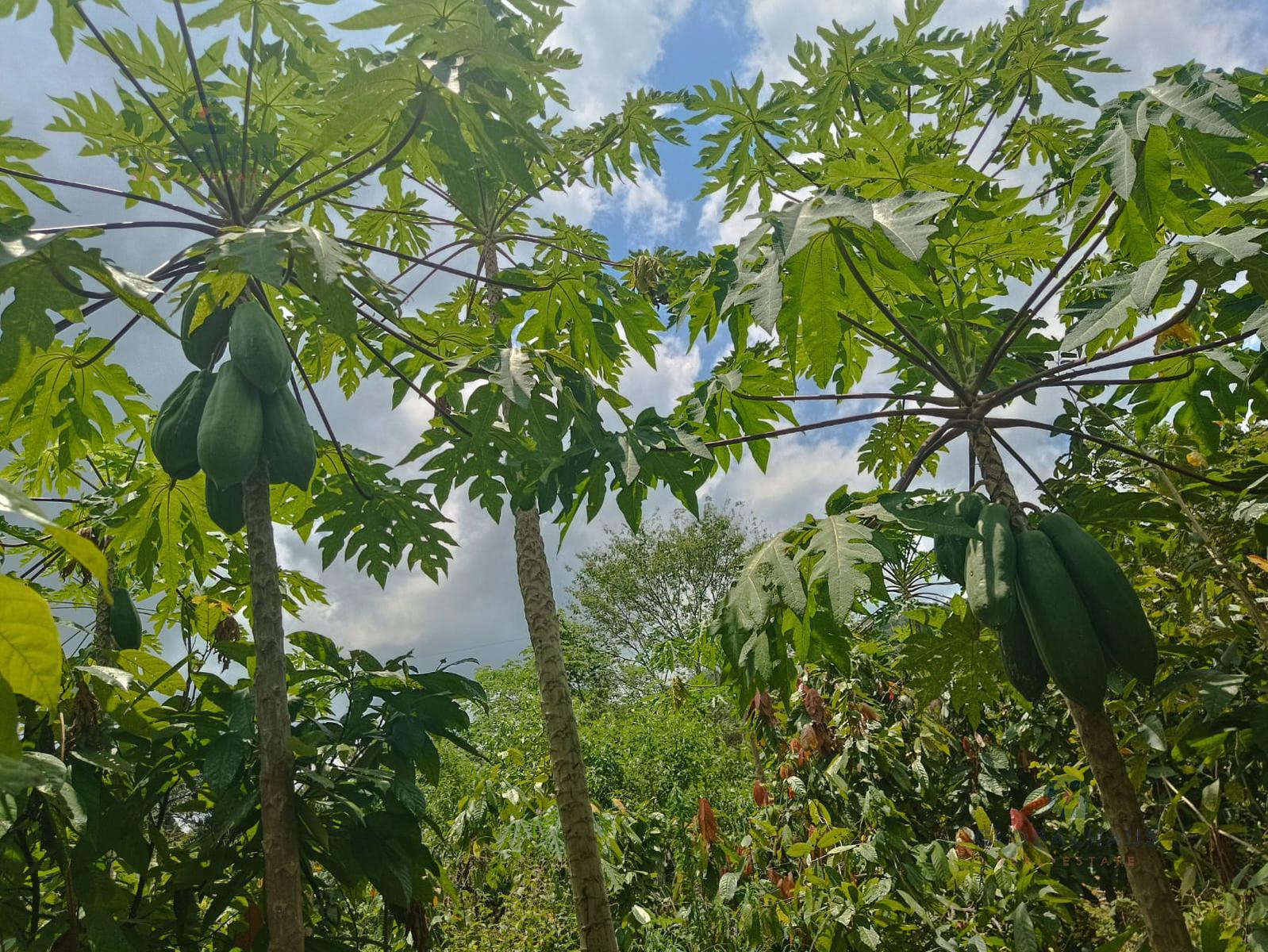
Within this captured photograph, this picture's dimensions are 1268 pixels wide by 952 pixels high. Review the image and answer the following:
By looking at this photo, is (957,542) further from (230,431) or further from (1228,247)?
(230,431)

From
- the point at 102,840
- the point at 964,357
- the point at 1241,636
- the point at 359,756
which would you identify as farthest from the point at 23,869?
the point at 1241,636

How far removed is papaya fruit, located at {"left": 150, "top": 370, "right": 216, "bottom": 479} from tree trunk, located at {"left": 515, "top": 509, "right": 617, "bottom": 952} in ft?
3.40

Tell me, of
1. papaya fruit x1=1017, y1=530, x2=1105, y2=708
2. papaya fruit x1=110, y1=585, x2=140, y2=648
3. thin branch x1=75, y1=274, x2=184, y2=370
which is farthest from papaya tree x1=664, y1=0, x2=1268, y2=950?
papaya fruit x1=110, y1=585, x2=140, y2=648

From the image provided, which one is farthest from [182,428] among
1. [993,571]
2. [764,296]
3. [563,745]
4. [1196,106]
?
[1196,106]

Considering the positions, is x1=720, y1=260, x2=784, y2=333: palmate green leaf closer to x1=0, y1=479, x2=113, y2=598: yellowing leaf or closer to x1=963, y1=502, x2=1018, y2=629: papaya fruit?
x1=963, y1=502, x2=1018, y2=629: papaya fruit

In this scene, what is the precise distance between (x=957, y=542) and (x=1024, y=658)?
0.90ft

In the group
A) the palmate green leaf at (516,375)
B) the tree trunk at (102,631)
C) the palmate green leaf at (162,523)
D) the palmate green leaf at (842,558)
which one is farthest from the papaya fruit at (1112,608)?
the tree trunk at (102,631)

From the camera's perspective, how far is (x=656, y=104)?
3.59m

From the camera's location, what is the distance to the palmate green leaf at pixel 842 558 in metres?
1.44

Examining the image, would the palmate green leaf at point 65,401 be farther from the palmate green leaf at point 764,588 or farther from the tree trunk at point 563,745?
the palmate green leaf at point 764,588

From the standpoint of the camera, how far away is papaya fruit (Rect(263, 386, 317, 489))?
1.51 metres

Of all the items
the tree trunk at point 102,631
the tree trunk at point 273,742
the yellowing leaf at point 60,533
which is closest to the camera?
the yellowing leaf at point 60,533

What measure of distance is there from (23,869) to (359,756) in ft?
3.19

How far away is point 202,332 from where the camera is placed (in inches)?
64.7
